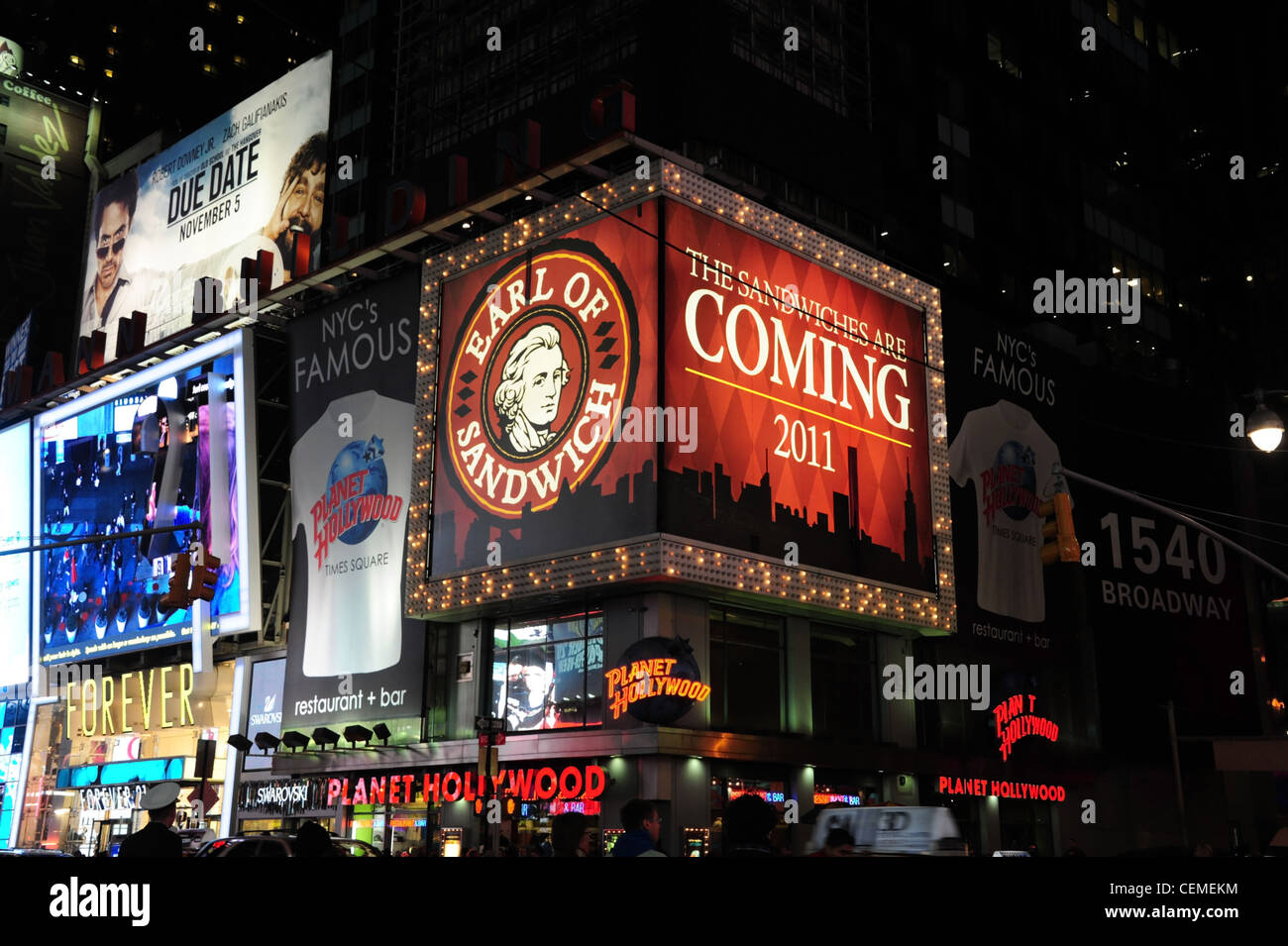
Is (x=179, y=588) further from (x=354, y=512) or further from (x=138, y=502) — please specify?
(x=138, y=502)

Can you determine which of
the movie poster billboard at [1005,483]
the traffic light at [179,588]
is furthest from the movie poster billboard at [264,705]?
the movie poster billboard at [1005,483]

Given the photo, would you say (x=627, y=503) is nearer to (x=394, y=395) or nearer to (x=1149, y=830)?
(x=394, y=395)

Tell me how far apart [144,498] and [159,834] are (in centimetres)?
4126

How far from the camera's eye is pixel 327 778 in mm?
37719

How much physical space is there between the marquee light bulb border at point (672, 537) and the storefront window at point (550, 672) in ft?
4.81

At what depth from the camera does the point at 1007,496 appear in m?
41.8

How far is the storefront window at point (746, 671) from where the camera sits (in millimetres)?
32188

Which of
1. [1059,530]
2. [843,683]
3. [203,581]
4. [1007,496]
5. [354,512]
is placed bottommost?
[843,683]

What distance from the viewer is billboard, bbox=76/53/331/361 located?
Answer: 53500 millimetres

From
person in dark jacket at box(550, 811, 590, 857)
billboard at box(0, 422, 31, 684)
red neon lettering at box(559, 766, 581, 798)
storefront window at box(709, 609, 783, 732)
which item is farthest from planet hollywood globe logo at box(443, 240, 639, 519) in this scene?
billboard at box(0, 422, 31, 684)

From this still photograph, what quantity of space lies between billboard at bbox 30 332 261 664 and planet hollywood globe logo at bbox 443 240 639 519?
10759 millimetres

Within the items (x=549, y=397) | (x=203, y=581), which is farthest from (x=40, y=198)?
(x=203, y=581)
